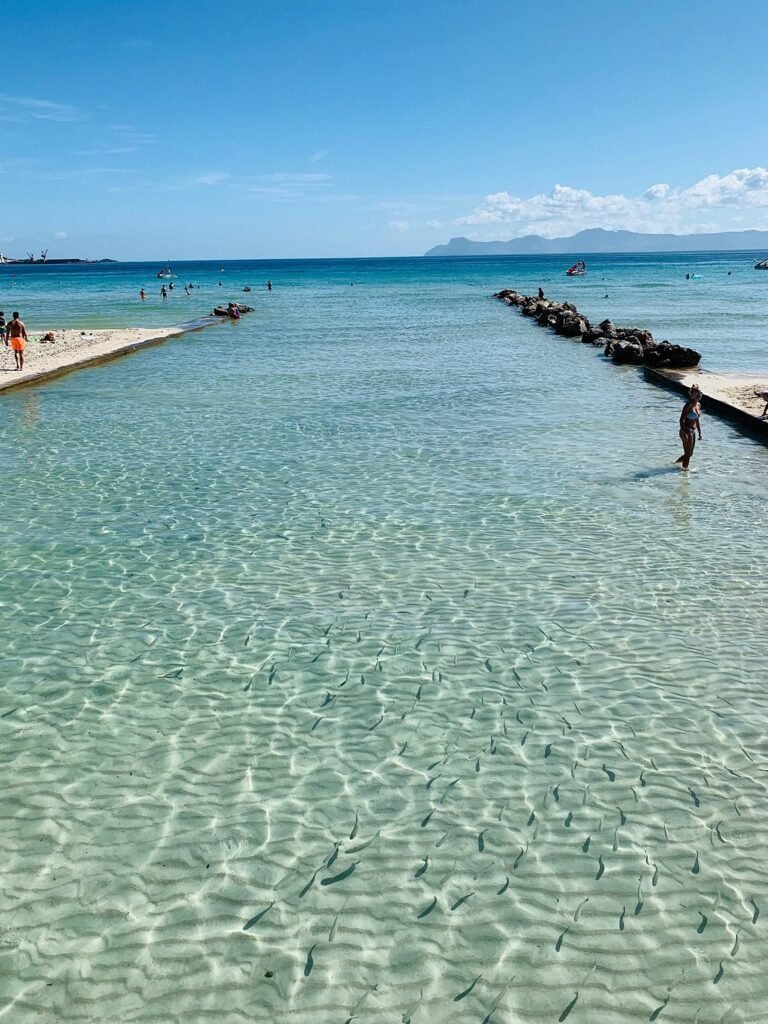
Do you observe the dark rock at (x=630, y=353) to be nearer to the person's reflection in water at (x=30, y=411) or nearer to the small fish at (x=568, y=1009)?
the person's reflection in water at (x=30, y=411)

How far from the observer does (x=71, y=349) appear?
32062 mm

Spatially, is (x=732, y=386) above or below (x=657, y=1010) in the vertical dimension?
above

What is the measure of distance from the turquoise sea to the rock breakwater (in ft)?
36.6

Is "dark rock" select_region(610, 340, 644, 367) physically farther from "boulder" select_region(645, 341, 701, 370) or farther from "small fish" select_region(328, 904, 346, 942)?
"small fish" select_region(328, 904, 346, 942)

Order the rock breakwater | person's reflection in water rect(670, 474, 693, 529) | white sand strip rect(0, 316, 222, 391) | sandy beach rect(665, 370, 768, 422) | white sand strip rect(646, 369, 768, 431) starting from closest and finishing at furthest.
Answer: person's reflection in water rect(670, 474, 693, 529) < white sand strip rect(646, 369, 768, 431) < sandy beach rect(665, 370, 768, 422) < white sand strip rect(0, 316, 222, 391) < the rock breakwater

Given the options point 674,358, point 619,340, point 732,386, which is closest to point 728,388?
point 732,386

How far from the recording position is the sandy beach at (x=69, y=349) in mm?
25344

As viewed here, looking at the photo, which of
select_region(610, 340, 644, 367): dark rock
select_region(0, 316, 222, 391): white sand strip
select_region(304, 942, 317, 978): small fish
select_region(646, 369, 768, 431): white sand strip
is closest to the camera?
select_region(304, 942, 317, 978): small fish

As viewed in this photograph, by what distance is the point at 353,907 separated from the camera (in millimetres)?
5152

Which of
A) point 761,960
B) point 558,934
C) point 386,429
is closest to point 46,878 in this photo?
point 558,934

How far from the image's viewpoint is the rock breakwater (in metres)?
26.1

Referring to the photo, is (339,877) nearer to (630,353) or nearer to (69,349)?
(630,353)

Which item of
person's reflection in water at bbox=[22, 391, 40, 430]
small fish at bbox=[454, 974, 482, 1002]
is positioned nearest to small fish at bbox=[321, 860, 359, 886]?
small fish at bbox=[454, 974, 482, 1002]

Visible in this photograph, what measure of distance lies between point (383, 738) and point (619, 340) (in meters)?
26.5
